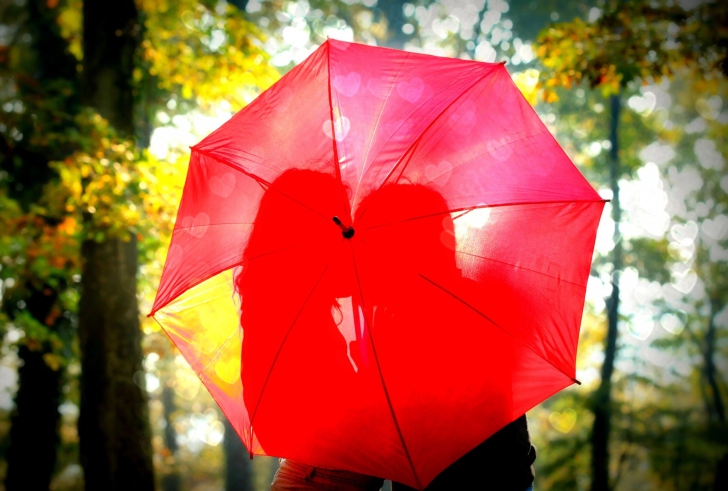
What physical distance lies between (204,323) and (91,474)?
3394 mm

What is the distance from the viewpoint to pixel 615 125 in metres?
12.3

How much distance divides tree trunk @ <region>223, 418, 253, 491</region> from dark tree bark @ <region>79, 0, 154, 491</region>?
21.9ft

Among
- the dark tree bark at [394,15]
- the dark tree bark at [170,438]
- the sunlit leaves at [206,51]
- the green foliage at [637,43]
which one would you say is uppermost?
the dark tree bark at [394,15]

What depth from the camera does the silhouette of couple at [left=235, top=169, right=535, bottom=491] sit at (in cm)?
202

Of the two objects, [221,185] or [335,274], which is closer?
[335,274]

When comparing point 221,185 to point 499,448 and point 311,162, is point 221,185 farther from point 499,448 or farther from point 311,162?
point 499,448

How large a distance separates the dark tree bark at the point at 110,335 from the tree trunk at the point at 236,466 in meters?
6.66

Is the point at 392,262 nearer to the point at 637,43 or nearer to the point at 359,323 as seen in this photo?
the point at 359,323

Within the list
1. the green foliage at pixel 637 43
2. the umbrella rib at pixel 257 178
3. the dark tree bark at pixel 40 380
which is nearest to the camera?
the umbrella rib at pixel 257 178

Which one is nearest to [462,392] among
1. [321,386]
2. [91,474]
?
[321,386]

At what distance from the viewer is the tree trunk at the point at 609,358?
1155 centimetres

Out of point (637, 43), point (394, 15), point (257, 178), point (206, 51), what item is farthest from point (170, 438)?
point (257, 178)

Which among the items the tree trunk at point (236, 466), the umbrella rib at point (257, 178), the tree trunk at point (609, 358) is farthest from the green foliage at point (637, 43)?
the tree trunk at point (236, 466)

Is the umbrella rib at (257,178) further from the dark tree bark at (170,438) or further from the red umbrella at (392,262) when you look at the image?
the dark tree bark at (170,438)
